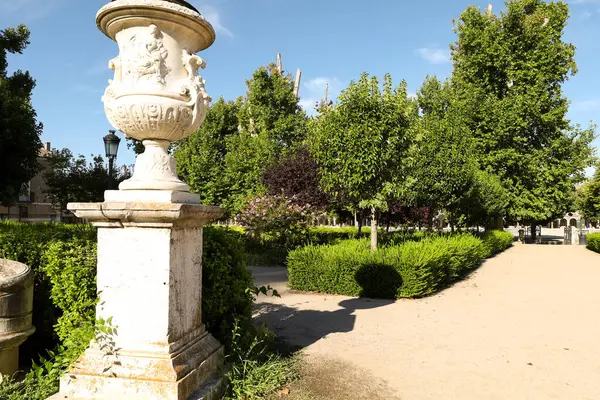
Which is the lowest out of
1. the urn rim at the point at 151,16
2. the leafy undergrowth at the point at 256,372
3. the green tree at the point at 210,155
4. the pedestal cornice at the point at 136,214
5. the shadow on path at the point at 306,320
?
the shadow on path at the point at 306,320

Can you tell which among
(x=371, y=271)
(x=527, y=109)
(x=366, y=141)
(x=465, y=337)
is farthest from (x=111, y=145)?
(x=527, y=109)

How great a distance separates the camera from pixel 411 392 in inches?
148

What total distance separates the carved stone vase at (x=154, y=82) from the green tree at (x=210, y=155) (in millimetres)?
19602

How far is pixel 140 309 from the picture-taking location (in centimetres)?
301

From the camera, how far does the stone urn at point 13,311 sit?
3602mm

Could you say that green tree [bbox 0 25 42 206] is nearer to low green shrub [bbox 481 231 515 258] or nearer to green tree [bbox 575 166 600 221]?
low green shrub [bbox 481 231 515 258]

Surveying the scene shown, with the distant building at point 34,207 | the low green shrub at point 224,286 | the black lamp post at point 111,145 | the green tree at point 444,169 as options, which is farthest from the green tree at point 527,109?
the distant building at point 34,207

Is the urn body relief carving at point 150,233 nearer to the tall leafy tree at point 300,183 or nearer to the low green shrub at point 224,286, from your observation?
the low green shrub at point 224,286

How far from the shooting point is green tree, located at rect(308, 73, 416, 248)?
9.19 metres

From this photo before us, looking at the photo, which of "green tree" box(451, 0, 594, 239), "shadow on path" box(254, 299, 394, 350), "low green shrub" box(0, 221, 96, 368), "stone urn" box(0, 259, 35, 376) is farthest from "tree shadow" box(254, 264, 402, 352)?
"green tree" box(451, 0, 594, 239)

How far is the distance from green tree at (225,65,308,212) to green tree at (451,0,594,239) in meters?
10.4

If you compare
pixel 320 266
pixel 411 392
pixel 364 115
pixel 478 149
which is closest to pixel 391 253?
pixel 320 266

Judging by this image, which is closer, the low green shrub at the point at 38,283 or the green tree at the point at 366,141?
the low green shrub at the point at 38,283

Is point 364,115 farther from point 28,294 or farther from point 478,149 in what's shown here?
point 478,149
